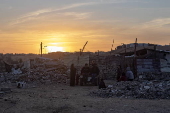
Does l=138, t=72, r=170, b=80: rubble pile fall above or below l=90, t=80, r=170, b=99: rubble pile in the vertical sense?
above

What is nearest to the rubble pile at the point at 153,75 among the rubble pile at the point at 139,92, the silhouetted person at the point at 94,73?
the silhouetted person at the point at 94,73

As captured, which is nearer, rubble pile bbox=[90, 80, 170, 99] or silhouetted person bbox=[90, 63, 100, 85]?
rubble pile bbox=[90, 80, 170, 99]

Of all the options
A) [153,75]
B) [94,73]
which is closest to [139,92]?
[94,73]

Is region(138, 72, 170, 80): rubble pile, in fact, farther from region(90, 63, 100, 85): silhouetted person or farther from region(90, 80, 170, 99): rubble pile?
region(90, 80, 170, 99): rubble pile

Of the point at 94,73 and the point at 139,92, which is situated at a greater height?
the point at 94,73

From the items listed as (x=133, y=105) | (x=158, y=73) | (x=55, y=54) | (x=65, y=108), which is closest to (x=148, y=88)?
(x=133, y=105)

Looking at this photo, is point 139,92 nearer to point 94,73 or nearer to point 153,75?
point 94,73

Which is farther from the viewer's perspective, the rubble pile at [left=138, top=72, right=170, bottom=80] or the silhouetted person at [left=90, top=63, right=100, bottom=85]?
the rubble pile at [left=138, top=72, right=170, bottom=80]

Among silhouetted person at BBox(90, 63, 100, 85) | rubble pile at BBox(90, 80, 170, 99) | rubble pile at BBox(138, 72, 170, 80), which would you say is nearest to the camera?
rubble pile at BBox(90, 80, 170, 99)

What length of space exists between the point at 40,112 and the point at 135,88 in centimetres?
592

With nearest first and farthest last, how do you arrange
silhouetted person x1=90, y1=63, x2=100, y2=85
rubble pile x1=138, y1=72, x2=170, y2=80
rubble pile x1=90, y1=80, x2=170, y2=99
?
rubble pile x1=90, y1=80, x2=170, y2=99
silhouetted person x1=90, y1=63, x2=100, y2=85
rubble pile x1=138, y1=72, x2=170, y2=80

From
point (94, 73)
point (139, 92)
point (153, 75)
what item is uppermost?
point (94, 73)

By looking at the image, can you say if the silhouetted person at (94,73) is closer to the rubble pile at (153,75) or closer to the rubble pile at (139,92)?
the rubble pile at (153,75)

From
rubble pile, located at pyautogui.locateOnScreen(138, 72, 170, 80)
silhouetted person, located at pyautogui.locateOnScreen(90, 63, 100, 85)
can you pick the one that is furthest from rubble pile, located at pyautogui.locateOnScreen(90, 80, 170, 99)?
rubble pile, located at pyautogui.locateOnScreen(138, 72, 170, 80)
